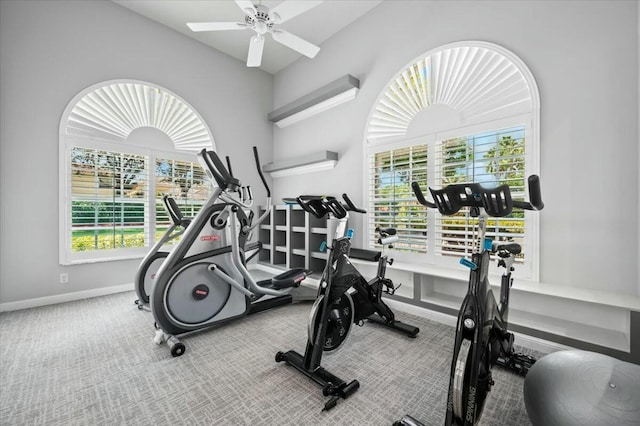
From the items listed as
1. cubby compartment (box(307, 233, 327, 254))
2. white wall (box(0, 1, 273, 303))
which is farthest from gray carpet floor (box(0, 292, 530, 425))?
cubby compartment (box(307, 233, 327, 254))

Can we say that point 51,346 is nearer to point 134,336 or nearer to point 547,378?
point 134,336

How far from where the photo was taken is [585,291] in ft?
7.33

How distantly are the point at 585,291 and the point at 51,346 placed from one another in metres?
4.51

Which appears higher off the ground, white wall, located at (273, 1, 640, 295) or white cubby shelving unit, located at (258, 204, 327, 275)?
white wall, located at (273, 1, 640, 295)

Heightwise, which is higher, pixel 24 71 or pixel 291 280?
pixel 24 71

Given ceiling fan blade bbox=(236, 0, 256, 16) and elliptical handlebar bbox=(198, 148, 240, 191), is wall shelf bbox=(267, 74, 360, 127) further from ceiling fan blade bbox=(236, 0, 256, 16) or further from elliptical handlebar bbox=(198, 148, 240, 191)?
elliptical handlebar bbox=(198, 148, 240, 191)

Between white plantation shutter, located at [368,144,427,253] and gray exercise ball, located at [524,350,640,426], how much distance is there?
203 cm

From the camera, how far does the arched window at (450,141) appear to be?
2654mm

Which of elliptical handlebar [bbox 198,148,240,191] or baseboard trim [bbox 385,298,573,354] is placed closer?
baseboard trim [bbox 385,298,573,354]

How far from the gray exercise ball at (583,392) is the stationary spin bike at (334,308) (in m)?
1.00

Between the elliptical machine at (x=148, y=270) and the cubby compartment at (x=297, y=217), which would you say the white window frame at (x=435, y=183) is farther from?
the elliptical machine at (x=148, y=270)

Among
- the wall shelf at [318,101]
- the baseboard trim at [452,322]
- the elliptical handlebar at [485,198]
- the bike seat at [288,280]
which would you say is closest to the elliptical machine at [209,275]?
the bike seat at [288,280]

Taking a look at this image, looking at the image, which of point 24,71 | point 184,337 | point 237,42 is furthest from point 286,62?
point 184,337

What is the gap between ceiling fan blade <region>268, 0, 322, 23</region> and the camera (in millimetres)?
2518
